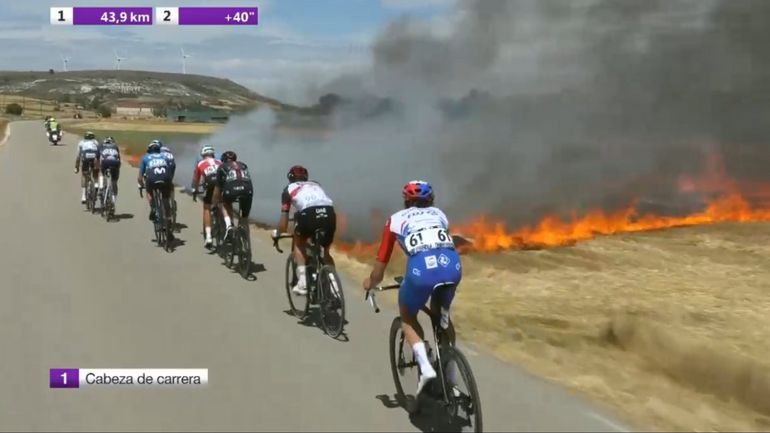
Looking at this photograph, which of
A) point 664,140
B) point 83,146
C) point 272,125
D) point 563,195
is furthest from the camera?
point 272,125

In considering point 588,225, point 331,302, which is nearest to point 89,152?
point 331,302

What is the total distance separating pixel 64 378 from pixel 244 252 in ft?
15.1

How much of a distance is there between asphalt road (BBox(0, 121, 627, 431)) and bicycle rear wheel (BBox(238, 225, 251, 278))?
6.9 inches

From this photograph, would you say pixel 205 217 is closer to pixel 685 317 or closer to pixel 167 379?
pixel 167 379

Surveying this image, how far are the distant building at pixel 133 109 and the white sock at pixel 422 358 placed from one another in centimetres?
13341

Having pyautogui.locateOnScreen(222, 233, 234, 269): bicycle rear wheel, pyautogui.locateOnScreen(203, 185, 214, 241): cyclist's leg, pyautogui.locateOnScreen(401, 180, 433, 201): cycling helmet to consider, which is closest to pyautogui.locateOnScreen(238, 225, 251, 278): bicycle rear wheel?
pyautogui.locateOnScreen(222, 233, 234, 269): bicycle rear wheel

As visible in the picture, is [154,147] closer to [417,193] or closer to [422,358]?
[417,193]

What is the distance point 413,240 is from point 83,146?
50.7 feet

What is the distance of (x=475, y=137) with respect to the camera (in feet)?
125

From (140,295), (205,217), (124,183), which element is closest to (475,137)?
(124,183)

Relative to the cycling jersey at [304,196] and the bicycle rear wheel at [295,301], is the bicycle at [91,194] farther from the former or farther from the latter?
the cycling jersey at [304,196]

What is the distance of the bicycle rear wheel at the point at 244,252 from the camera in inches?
430

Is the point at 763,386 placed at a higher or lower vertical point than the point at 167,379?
lower

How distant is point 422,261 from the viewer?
527 cm
